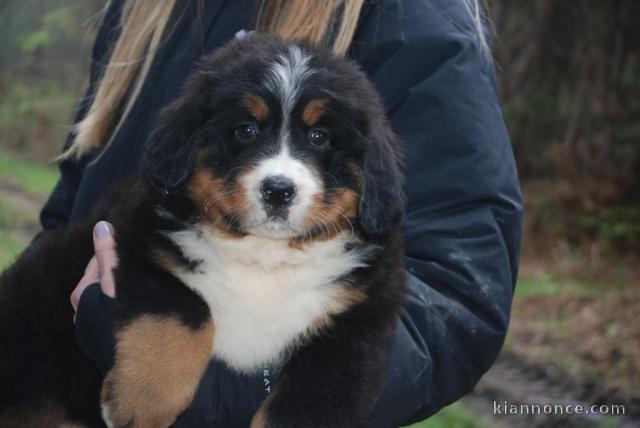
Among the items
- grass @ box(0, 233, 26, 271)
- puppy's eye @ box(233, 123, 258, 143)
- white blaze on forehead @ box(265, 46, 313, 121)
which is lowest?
grass @ box(0, 233, 26, 271)

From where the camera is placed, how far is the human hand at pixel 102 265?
2361mm

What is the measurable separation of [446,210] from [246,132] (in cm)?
59

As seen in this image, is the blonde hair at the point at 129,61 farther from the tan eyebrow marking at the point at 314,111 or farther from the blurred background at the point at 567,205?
the blurred background at the point at 567,205

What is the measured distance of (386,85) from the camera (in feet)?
8.54

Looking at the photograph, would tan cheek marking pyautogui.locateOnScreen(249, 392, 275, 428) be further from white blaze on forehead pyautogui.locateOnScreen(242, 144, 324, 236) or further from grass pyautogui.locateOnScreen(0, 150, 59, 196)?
grass pyautogui.locateOnScreen(0, 150, 59, 196)

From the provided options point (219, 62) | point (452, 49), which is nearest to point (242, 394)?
point (219, 62)

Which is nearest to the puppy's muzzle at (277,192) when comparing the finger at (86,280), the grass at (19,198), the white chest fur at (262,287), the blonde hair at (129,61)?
the white chest fur at (262,287)

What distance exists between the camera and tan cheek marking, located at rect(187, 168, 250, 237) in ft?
7.45

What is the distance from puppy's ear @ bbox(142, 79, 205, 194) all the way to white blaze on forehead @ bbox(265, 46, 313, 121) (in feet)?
0.69

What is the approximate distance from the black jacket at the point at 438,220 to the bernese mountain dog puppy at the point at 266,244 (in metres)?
0.07

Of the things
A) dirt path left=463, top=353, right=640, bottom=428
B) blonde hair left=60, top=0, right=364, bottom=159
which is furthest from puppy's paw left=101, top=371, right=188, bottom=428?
dirt path left=463, top=353, right=640, bottom=428

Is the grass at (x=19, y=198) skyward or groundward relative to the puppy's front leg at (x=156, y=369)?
groundward

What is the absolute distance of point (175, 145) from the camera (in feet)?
7.70

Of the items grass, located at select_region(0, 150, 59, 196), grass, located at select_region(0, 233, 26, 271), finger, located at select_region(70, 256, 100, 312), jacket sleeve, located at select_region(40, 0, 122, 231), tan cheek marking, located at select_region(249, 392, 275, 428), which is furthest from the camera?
grass, located at select_region(0, 150, 59, 196)
